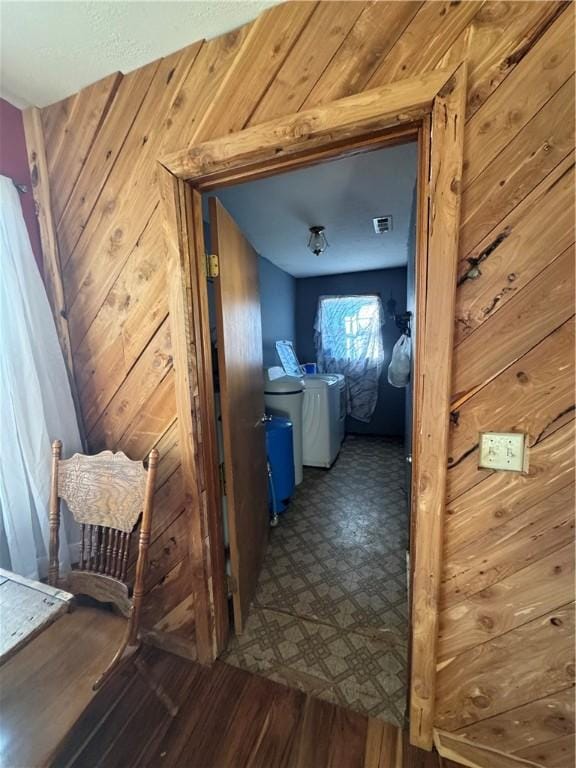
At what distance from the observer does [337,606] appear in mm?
1640

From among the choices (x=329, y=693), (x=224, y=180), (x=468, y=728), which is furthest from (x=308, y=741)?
(x=224, y=180)

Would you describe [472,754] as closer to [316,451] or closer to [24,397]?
[24,397]

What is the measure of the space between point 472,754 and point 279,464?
1.71 m

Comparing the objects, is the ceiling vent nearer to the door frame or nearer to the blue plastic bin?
the door frame

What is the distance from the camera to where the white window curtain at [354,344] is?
13.9 feet

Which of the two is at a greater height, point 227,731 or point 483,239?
point 483,239

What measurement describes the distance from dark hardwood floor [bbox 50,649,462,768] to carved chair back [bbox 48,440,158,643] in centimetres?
40

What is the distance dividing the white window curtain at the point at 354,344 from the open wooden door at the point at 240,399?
8.45 feet

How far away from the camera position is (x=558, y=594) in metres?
0.85

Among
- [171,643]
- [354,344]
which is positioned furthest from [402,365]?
[171,643]

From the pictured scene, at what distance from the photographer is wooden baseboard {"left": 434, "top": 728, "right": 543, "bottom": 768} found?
97cm

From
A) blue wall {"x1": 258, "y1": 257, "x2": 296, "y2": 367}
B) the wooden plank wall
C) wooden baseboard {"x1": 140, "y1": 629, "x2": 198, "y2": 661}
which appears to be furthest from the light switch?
blue wall {"x1": 258, "y1": 257, "x2": 296, "y2": 367}

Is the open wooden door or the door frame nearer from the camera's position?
the door frame

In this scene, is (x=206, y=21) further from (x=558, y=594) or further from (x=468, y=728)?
(x=468, y=728)
